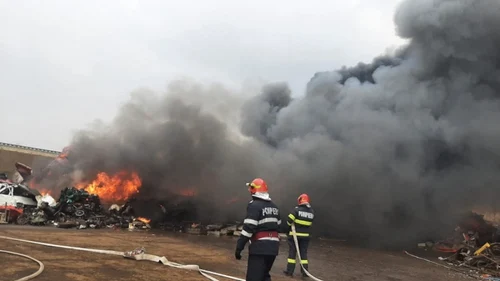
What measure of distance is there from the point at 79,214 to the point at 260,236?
12341mm

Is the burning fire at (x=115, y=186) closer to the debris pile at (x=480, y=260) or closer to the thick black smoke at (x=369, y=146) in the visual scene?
the thick black smoke at (x=369, y=146)

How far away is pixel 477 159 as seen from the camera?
47.2 ft

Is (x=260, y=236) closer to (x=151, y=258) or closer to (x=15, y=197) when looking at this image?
(x=151, y=258)

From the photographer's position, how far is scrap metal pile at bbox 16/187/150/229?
13.4 metres

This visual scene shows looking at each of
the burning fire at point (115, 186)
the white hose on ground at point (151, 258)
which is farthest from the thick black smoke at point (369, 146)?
the white hose on ground at point (151, 258)

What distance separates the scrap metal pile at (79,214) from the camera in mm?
13359

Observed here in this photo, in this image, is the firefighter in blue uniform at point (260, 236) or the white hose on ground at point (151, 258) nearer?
the firefighter in blue uniform at point (260, 236)

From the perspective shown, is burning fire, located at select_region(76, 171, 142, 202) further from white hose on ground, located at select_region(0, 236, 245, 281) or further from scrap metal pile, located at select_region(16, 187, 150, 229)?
white hose on ground, located at select_region(0, 236, 245, 281)

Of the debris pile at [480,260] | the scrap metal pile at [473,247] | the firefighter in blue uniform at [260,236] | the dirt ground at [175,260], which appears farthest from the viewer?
the scrap metal pile at [473,247]

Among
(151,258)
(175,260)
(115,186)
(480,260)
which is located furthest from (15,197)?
(480,260)

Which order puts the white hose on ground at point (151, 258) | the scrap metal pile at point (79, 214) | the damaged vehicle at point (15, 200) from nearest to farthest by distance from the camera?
the white hose on ground at point (151, 258), the scrap metal pile at point (79, 214), the damaged vehicle at point (15, 200)

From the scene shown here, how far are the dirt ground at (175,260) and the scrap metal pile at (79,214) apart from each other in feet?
15.0

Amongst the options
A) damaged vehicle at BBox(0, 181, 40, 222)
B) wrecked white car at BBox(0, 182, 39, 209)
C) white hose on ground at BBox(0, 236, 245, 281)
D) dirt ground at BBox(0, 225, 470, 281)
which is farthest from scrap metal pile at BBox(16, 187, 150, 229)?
white hose on ground at BBox(0, 236, 245, 281)

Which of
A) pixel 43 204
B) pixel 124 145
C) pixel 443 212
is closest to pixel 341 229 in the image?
pixel 443 212
